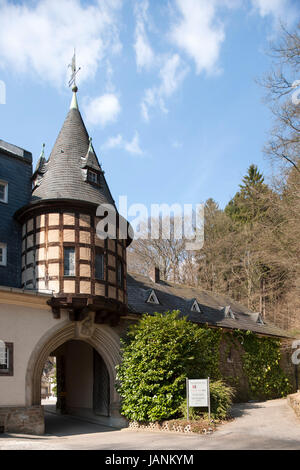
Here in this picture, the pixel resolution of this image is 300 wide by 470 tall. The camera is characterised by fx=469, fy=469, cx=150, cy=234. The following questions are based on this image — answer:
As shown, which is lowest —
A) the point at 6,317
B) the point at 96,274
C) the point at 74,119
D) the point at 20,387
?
the point at 20,387

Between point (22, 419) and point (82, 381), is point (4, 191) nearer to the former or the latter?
point (22, 419)

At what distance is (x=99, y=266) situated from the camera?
15273 mm

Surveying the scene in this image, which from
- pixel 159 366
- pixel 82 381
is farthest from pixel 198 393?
pixel 82 381

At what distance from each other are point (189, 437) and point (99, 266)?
19.7 feet

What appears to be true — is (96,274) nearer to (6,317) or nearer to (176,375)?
(6,317)

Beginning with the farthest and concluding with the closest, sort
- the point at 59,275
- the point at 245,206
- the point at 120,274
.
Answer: the point at 245,206, the point at 120,274, the point at 59,275

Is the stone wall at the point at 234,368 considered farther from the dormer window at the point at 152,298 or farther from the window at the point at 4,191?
the window at the point at 4,191

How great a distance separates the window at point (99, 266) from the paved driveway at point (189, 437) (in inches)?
188

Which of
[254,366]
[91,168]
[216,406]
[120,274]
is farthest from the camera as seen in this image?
[254,366]

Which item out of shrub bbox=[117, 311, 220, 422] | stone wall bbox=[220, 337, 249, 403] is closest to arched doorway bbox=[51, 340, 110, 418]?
shrub bbox=[117, 311, 220, 422]

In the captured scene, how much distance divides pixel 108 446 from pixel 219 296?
18.3 m

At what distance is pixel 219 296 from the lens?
27.8m

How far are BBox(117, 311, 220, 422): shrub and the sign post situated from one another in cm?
81
